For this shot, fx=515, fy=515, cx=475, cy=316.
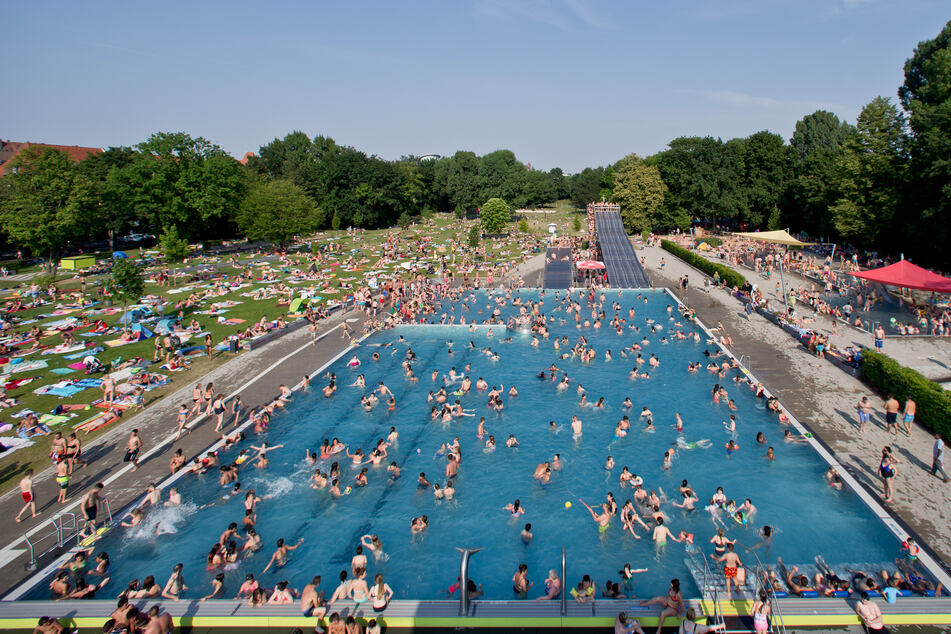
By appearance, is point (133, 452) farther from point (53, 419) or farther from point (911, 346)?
point (911, 346)

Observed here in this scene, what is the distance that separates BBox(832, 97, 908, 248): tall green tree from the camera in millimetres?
34031

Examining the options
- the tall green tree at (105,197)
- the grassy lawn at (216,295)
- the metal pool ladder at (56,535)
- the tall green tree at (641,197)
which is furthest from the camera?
the tall green tree at (641,197)

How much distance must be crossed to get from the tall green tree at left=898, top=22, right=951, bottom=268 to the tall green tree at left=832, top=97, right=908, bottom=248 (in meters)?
1.66

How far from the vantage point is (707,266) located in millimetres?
41312

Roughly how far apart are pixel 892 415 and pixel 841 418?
1.47 m

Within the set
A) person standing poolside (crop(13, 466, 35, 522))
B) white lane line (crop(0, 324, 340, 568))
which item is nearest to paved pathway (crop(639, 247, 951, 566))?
white lane line (crop(0, 324, 340, 568))

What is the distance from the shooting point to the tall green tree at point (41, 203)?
41.6 m

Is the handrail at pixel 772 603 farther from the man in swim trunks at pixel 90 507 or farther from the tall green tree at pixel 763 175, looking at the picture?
the tall green tree at pixel 763 175

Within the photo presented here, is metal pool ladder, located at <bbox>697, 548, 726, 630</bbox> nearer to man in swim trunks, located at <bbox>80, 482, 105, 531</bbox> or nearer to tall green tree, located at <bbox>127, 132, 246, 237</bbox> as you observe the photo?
man in swim trunks, located at <bbox>80, 482, 105, 531</bbox>

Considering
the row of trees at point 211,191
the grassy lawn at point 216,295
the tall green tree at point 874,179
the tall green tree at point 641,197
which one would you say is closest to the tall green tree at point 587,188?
the row of trees at point 211,191

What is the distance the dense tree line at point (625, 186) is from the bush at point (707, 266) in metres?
9.72

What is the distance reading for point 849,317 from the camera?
2717cm

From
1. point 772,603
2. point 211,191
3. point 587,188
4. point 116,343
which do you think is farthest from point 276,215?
point 587,188

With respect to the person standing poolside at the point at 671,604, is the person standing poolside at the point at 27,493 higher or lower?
higher
